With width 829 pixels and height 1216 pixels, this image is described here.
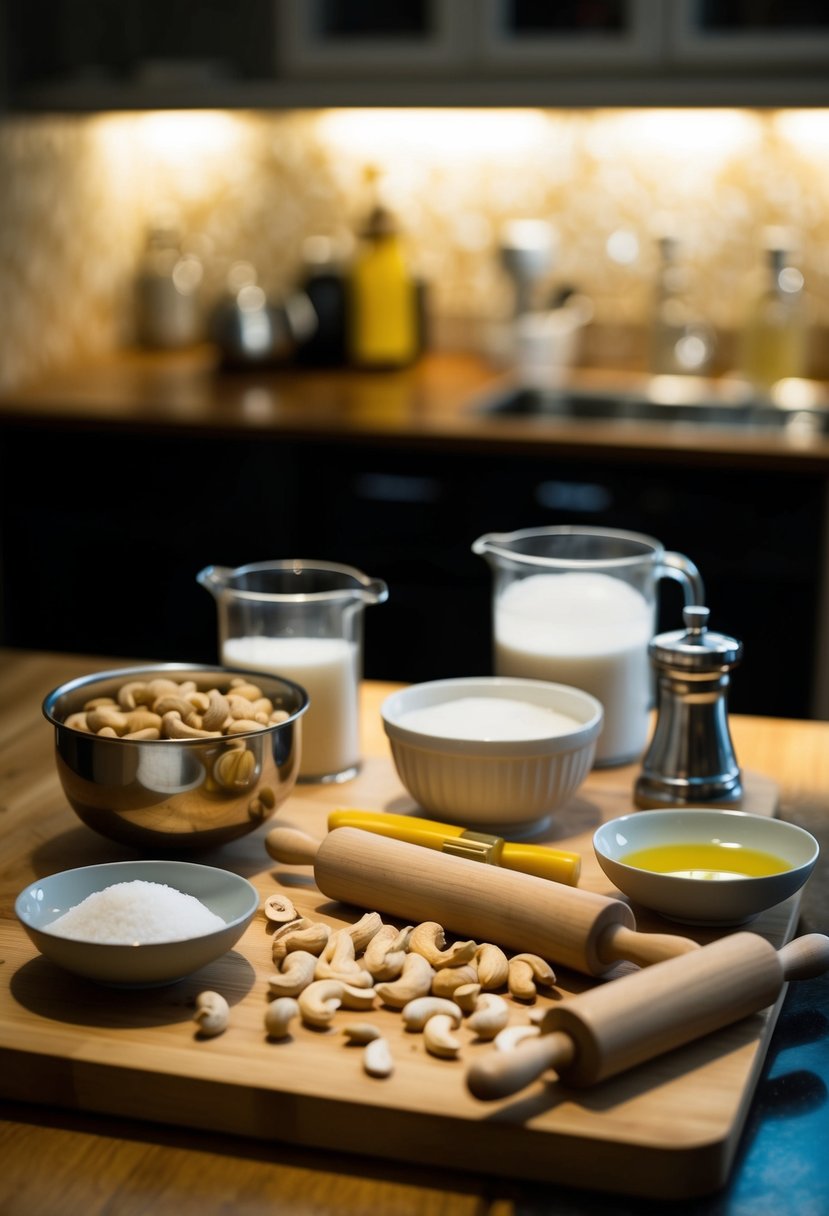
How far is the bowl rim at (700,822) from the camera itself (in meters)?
1.10

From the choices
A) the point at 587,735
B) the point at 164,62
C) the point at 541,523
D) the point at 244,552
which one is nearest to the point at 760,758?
the point at 587,735

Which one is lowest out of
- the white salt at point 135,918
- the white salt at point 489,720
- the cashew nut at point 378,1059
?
the cashew nut at point 378,1059

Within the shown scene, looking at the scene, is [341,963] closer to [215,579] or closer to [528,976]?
[528,976]

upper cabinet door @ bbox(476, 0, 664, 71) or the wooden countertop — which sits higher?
upper cabinet door @ bbox(476, 0, 664, 71)

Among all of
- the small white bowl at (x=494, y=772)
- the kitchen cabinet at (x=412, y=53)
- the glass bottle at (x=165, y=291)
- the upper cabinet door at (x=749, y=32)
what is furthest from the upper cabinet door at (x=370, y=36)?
the small white bowl at (x=494, y=772)

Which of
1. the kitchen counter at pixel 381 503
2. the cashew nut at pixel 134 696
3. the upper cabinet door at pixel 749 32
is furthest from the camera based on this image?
the upper cabinet door at pixel 749 32

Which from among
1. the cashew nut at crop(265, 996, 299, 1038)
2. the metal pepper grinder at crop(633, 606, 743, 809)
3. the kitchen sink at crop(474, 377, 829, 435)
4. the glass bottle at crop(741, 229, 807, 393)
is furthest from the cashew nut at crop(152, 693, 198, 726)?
the glass bottle at crop(741, 229, 807, 393)

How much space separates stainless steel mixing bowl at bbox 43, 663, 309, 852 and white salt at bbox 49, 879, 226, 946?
16 cm

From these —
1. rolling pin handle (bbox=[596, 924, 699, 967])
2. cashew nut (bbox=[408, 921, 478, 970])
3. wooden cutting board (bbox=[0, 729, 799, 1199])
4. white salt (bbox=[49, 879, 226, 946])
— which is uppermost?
white salt (bbox=[49, 879, 226, 946])

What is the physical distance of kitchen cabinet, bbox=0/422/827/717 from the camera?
2648 mm

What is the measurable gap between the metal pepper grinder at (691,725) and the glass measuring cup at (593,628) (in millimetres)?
98

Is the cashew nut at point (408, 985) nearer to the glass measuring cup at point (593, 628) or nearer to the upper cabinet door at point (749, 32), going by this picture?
the glass measuring cup at point (593, 628)

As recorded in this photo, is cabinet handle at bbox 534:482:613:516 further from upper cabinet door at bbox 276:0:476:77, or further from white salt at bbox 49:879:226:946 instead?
white salt at bbox 49:879:226:946

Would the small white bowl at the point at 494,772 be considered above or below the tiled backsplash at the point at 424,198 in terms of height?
below
